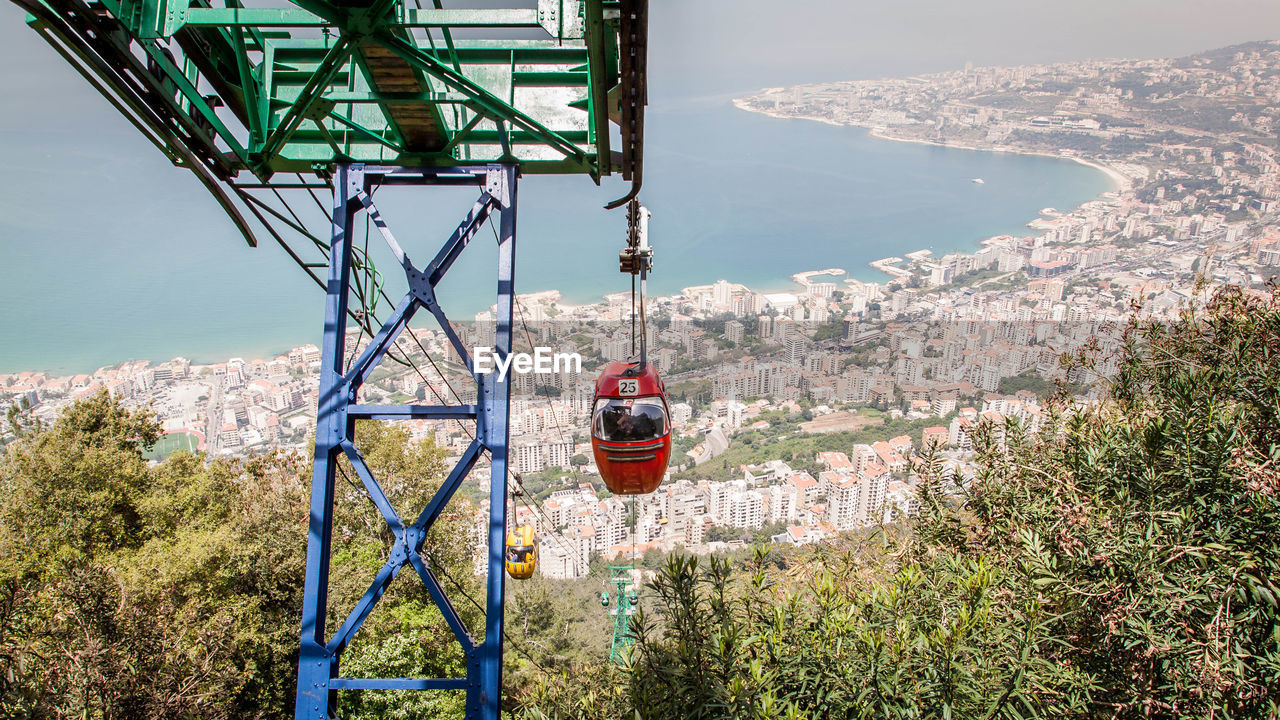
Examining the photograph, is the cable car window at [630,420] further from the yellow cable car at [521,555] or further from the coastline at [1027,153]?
the coastline at [1027,153]

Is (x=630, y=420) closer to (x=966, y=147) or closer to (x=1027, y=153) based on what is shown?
(x=1027, y=153)

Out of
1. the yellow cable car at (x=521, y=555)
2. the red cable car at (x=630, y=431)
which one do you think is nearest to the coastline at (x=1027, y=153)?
the yellow cable car at (x=521, y=555)

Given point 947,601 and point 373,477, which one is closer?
point 373,477

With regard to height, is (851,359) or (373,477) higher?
(373,477)

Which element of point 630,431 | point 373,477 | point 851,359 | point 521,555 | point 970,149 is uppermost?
point 970,149

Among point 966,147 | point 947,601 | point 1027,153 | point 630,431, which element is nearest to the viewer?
point 947,601

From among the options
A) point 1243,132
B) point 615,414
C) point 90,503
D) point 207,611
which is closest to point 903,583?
point 615,414

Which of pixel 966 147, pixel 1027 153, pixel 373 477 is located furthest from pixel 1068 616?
pixel 966 147

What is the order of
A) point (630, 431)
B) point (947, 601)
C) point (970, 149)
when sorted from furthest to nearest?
1. point (970, 149)
2. point (630, 431)
3. point (947, 601)

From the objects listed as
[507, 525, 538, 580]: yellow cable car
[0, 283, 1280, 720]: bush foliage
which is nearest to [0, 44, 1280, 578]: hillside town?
[0, 283, 1280, 720]: bush foliage
